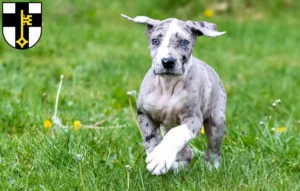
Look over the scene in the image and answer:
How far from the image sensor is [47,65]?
24.8 feet

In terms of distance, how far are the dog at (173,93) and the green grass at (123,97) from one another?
0.27 metres

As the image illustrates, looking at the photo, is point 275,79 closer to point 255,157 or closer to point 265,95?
point 265,95

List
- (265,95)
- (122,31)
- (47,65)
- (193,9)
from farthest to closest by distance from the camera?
(193,9)
(122,31)
(47,65)
(265,95)

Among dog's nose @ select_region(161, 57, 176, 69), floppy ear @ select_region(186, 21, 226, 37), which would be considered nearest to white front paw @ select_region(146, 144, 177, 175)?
dog's nose @ select_region(161, 57, 176, 69)

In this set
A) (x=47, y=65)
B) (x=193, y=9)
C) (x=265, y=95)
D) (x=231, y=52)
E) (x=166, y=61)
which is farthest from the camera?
(x=193, y=9)

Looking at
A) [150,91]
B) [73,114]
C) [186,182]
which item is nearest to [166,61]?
[150,91]

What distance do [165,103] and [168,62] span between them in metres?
0.35

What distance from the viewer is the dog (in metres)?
3.46

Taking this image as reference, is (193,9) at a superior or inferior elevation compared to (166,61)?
inferior

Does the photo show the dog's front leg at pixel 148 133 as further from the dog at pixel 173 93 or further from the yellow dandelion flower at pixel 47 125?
the yellow dandelion flower at pixel 47 125

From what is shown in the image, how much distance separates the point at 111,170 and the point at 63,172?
0.29 meters

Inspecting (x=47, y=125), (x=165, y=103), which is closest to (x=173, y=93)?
(x=165, y=103)

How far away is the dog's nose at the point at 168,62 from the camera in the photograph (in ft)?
11.3

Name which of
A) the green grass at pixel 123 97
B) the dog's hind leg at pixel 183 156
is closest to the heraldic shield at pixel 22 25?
the green grass at pixel 123 97
